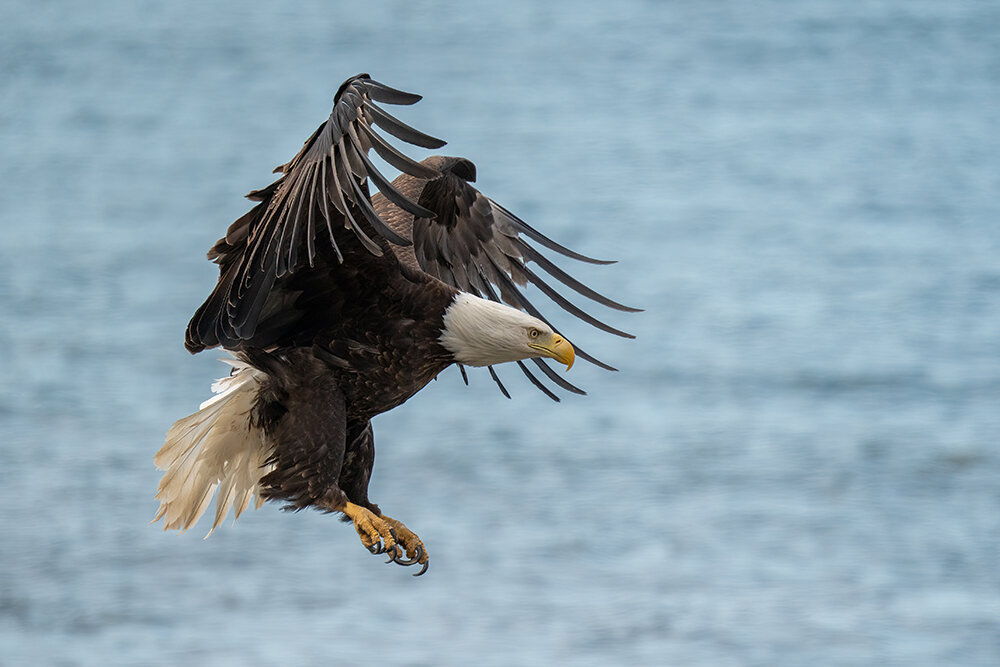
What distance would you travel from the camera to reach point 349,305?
10.7 feet

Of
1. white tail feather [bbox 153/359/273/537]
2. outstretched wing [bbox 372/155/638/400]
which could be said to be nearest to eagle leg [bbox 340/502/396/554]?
white tail feather [bbox 153/359/273/537]

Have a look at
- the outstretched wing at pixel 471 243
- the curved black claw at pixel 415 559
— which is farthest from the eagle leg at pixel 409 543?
the outstretched wing at pixel 471 243

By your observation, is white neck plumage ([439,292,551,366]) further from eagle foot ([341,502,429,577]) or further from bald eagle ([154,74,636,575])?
eagle foot ([341,502,429,577])

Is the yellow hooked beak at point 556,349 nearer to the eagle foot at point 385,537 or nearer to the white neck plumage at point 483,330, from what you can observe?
the white neck plumage at point 483,330

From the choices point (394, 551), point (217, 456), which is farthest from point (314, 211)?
A: point (217, 456)

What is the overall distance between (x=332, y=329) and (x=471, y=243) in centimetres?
65

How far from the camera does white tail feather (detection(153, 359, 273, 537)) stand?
3.52m

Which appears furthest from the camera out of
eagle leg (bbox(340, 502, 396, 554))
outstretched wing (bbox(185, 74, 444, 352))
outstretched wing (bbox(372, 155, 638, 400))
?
outstretched wing (bbox(372, 155, 638, 400))

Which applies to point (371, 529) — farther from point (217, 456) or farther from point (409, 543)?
point (217, 456)

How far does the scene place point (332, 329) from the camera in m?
3.28

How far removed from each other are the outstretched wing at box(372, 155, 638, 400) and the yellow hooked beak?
1.54 feet

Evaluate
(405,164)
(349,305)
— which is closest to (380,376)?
(349,305)

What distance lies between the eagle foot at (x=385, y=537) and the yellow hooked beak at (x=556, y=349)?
48cm

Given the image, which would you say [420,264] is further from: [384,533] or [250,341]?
[384,533]
